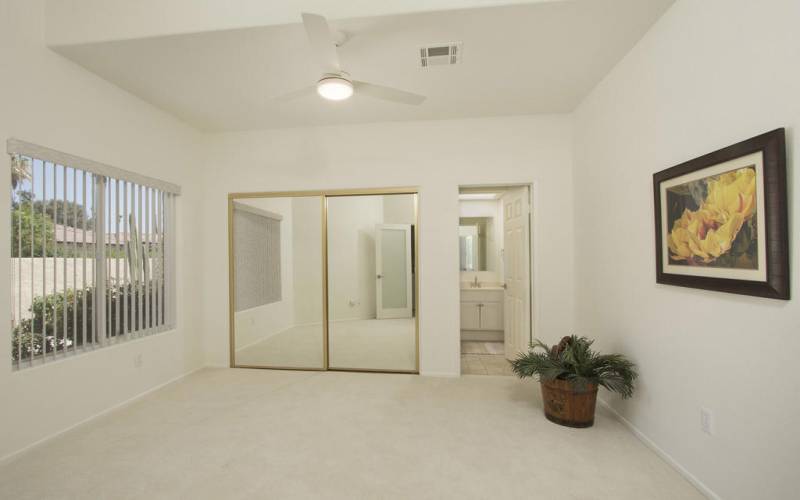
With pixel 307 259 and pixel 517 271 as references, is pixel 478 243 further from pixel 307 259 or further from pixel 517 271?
pixel 307 259

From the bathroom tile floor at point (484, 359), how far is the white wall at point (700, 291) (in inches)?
46.4

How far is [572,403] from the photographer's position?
2482mm

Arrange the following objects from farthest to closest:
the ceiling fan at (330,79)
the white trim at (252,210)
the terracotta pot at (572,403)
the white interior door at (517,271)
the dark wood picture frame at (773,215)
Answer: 1. the white trim at (252,210)
2. the white interior door at (517,271)
3. the terracotta pot at (572,403)
4. the ceiling fan at (330,79)
5. the dark wood picture frame at (773,215)

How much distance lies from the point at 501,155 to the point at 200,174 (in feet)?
10.9

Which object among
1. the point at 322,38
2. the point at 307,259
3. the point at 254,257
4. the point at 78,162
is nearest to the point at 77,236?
the point at 78,162

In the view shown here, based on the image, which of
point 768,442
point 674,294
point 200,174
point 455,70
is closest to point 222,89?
point 200,174

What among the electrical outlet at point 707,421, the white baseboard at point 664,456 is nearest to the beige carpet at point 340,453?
the white baseboard at point 664,456

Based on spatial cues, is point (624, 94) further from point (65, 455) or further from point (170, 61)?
point (65, 455)

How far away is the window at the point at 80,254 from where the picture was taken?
2.27m

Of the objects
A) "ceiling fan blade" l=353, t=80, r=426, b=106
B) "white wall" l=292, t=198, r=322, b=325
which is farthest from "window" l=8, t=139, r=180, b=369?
"ceiling fan blade" l=353, t=80, r=426, b=106

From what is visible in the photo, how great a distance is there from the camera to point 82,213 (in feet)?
8.63

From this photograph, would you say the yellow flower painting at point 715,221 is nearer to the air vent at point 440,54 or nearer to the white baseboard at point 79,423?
the air vent at point 440,54

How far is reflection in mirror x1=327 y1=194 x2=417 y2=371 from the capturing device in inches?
149

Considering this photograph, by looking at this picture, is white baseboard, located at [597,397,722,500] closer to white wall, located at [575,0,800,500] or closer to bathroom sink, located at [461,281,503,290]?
white wall, located at [575,0,800,500]
